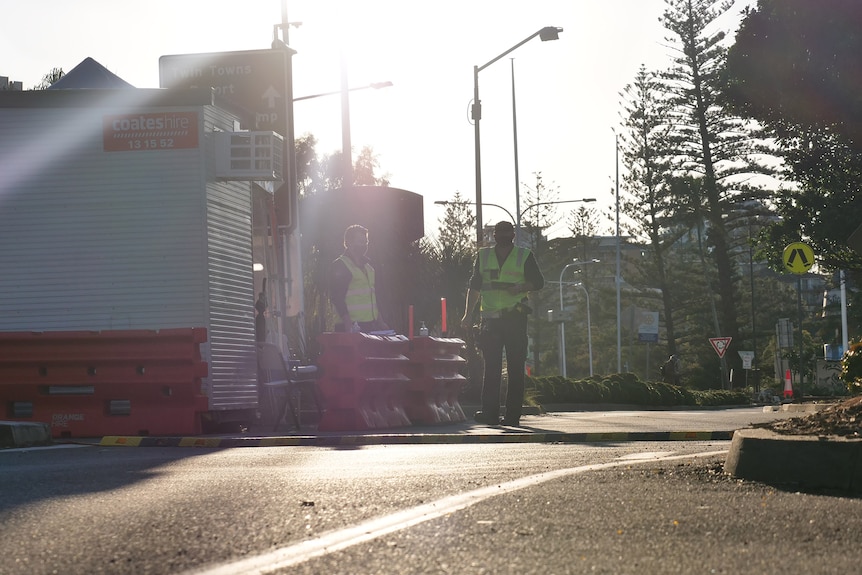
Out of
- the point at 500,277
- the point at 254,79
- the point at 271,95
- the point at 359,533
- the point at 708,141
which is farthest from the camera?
the point at 708,141

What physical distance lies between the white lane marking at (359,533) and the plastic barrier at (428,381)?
828 cm

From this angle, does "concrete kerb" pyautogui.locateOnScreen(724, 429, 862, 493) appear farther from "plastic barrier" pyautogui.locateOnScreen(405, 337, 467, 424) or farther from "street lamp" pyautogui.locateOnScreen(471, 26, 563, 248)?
"street lamp" pyautogui.locateOnScreen(471, 26, 563, 248)

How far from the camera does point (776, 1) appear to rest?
27.6 m

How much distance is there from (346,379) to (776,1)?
16145 millimetres

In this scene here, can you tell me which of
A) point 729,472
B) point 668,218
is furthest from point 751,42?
point 668,218

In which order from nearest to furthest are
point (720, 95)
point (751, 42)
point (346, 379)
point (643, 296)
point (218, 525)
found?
point (218, 525) < point (346, 379) < point (751, 42) < point (720, 95) < point (643, 296)

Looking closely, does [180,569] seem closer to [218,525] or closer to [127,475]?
[218,525]

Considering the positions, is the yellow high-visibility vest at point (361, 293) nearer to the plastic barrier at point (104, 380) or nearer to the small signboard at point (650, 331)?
the plastic barrier at point (104, 380)

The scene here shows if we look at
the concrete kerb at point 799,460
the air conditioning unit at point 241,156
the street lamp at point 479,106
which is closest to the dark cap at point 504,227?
the air conditioning unit at point 241,156

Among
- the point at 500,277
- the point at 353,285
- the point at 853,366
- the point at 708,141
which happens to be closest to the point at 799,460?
the point at 500,277

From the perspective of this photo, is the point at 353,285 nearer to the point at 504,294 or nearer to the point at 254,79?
the point at 504,294

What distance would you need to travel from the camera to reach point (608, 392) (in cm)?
3155

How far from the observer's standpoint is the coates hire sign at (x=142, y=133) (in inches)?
630

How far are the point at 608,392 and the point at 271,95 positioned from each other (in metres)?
10.1
